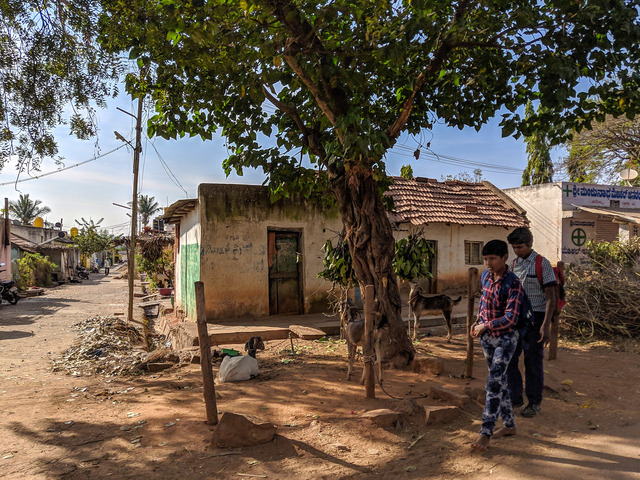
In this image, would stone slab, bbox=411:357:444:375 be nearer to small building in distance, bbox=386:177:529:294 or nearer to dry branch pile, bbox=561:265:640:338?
dry branch pile, bbox=561:265:640:338

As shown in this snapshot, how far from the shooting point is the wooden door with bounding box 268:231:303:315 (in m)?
11.7

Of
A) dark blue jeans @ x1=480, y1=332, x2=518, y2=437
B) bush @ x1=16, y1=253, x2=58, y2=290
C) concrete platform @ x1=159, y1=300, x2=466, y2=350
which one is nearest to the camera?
dark blue jeans @ x1=480, y1=332, x2=518, y2=437

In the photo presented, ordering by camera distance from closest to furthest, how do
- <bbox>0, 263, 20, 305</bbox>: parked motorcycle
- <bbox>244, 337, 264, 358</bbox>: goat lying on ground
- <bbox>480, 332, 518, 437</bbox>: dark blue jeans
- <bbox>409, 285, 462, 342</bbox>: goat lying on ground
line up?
<bbox>480, 332, 518, 437</bbox>: dark blue jeans → <bbox>244, 337, 264, 358</bbox>: goat lying on ground → <bbox>409, 285, 462, 342</bbox>: goat lying on ground → <bbox>0, 263, 20, 305</bbox>: parked motorcycle

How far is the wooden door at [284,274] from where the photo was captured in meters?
11.7

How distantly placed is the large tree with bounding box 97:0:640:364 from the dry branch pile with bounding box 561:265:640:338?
3565 millimetres

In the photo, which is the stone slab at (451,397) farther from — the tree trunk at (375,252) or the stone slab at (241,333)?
the stone slab at (241,333)

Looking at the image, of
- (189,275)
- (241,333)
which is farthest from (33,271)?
(241,333)

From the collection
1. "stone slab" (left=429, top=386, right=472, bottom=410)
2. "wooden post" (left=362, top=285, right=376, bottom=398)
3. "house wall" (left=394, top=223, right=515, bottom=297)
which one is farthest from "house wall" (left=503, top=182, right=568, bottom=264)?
"wooden post" (left=362, top=285, right=376, bottom=398)

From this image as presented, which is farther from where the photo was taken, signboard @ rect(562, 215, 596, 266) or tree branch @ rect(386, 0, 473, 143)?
signboard @ rect(562, 215, 596, 266)

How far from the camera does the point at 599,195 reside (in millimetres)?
19609

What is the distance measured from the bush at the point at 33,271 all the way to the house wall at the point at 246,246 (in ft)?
63.0

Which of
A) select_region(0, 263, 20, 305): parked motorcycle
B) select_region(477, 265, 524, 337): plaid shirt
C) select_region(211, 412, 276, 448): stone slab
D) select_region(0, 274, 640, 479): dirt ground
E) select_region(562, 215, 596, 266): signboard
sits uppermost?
select_region(562, 215, 596, 266): signboard

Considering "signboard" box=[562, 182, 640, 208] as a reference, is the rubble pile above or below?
below

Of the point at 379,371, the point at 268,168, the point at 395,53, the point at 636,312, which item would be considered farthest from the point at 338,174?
the point at 636,312
